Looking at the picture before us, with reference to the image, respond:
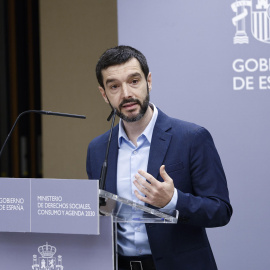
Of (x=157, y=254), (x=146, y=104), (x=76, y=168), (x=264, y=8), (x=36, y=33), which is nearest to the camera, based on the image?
(x=157, y=254)

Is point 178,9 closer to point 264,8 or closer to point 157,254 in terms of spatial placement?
point 264,8

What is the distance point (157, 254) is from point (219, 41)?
5.02 feet

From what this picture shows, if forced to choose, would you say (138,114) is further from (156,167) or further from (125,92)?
(156,167)

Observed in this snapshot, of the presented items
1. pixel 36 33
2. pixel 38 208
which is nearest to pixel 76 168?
pixel 36 33

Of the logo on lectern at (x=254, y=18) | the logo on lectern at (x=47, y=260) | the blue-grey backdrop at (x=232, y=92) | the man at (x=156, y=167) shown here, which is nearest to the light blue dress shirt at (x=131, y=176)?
the man at (x=156, y=167)

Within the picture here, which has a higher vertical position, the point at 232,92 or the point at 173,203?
the point at 232,92

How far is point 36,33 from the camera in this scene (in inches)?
238

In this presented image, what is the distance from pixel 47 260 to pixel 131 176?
0.54m

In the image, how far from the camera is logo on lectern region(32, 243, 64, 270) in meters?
1.64

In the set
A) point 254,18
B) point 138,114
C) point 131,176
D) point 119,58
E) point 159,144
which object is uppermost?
point 254,18

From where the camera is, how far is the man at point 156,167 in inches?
75.5

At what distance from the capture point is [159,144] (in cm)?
207

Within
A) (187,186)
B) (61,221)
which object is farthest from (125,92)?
(61,221)

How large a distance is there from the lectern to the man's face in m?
0.51
